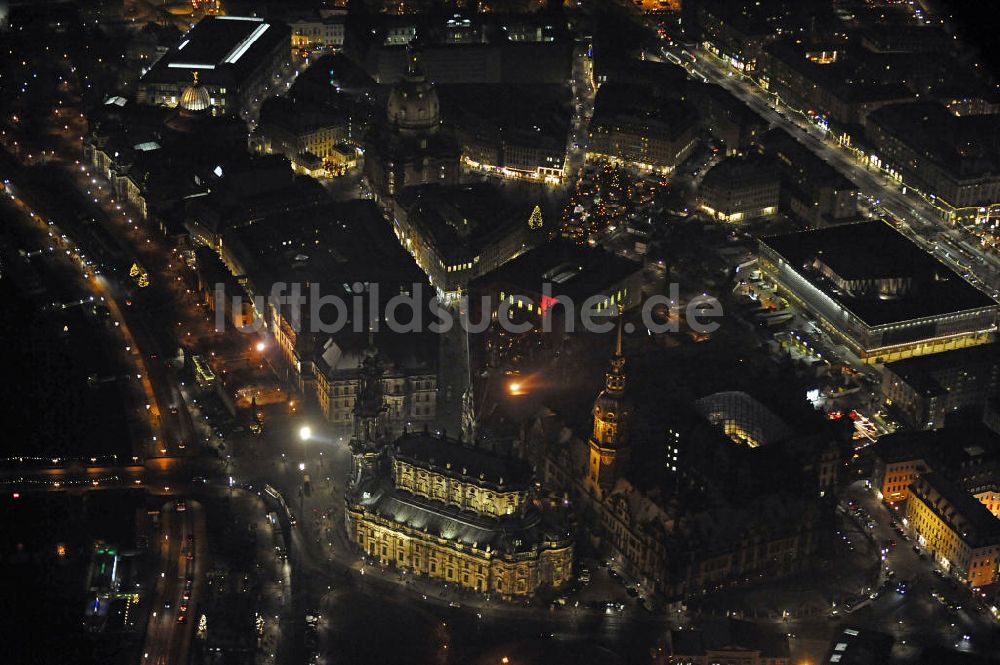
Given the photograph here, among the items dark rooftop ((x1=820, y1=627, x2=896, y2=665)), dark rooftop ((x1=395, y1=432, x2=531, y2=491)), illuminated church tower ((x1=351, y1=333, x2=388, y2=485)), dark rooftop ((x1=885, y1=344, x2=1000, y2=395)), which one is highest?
dark rooftop ((x1=395, y1=432, x2=531, y2=491))

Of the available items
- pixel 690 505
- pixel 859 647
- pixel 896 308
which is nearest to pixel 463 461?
pixel 690 505

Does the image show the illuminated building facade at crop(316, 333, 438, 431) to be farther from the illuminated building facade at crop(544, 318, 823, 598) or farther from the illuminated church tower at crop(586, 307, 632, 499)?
the illuminated church tower at crop(586, 307, 632, 499)

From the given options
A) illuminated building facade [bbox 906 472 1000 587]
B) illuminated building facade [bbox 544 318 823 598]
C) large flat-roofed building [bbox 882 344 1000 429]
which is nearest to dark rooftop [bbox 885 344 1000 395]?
large flat-roofed building [bbox 882 344 1000 429]

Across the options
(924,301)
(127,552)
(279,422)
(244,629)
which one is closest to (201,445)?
(279,422)

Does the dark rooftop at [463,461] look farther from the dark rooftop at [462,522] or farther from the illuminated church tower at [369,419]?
the illuminated church tower at [369,419]

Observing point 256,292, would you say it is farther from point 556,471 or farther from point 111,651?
point 111,651

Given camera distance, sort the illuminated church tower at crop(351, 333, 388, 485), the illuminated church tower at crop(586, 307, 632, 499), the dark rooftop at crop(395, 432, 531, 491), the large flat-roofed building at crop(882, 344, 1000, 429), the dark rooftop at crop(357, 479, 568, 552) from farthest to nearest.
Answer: the large flat-roofed building at crop(882, 344, 1000, 429) → the illuminated church tower at crop(351, 333, 388, 485) → the illuminated church tower at crop(586, 307, 632, 499) → the dark rooftop at crop(395, 432, 531, 491) → the dark rooftop at crop(357, 479, 568, 552)

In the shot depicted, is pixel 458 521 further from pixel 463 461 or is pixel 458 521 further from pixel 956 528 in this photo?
pixel 956 528
